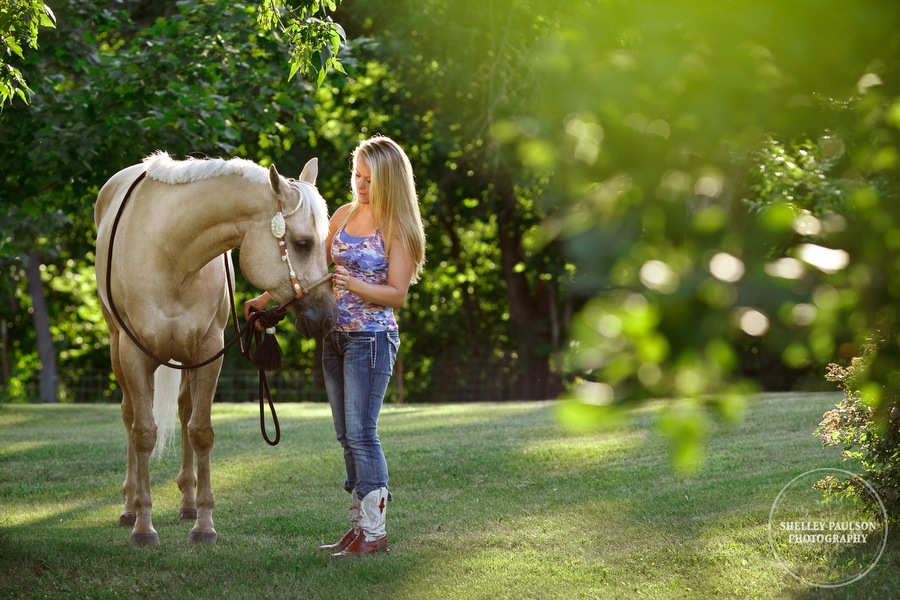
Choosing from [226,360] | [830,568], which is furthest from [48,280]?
[830,568]

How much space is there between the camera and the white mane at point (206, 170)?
5.44 m

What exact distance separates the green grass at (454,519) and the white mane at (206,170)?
6.52 feet

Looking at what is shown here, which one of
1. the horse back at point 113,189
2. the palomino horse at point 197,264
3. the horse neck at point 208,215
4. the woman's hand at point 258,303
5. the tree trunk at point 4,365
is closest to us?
the palomino horse at point 197,264

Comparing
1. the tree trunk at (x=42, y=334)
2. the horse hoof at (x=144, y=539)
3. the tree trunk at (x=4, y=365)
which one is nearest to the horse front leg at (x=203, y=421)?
the horse hoof at (x=144, y=539)

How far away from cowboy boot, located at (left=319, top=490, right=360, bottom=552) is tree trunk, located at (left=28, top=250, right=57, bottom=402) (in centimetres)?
2011

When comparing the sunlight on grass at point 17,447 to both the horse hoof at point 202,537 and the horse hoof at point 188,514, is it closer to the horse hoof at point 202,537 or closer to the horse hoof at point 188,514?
the horse hoof at point 188,514

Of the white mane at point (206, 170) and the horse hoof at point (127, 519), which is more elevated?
the white mane at point (206, 170)

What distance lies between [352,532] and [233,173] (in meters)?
2.01

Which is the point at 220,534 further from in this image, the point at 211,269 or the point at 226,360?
the point at 226,360

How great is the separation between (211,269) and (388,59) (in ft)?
49.7

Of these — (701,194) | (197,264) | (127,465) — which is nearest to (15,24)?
(197,264)

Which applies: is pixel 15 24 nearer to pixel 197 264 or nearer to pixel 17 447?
pixel 197 264

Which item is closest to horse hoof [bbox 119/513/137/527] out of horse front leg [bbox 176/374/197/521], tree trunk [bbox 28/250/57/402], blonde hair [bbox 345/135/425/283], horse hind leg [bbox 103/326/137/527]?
horse hind leg [bbox 103/326/137/527]

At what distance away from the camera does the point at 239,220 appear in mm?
5434
